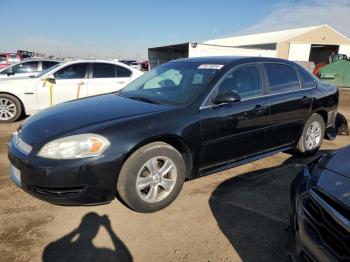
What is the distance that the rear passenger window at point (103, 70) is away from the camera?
8484mm

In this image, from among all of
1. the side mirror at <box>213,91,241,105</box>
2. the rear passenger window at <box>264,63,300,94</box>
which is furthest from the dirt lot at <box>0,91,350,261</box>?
the rear passenger window at <box>264,63,300,94</box>

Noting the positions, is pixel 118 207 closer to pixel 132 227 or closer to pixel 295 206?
pixel 132 227

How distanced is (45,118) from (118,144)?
1.12 m

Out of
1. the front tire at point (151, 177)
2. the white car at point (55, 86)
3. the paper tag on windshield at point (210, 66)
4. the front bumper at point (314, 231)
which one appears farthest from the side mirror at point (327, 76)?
the front bumper at point (314, 231)

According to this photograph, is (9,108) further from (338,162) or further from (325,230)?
(325,230)

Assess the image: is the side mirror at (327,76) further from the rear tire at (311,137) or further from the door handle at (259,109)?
the door handle at (259,109)

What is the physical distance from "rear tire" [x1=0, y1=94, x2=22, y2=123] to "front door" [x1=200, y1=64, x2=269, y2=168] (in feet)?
18.4

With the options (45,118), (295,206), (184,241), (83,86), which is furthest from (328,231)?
(83,86)

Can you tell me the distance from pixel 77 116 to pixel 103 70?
5.16 m

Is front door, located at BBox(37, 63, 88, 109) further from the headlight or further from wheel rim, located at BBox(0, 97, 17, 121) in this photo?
the headlight

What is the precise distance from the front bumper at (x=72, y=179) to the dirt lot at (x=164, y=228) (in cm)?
30

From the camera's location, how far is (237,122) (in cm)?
405

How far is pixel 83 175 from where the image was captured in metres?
3.08

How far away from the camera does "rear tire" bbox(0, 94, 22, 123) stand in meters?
7.79
